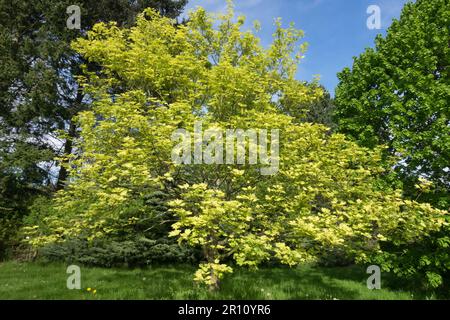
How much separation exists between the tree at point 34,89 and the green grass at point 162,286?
254 inches

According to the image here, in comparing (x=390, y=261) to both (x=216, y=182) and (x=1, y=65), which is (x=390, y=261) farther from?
(x=1, y=65)

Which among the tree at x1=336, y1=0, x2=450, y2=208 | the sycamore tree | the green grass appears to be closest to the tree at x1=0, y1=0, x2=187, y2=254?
the green grass

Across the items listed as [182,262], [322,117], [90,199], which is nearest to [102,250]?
[182,262]

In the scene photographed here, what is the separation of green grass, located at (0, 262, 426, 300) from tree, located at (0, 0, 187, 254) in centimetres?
644

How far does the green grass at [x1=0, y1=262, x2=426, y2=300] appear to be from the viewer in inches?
373

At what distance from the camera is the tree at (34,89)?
19.8 m

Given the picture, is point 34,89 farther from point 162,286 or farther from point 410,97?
point 410,97

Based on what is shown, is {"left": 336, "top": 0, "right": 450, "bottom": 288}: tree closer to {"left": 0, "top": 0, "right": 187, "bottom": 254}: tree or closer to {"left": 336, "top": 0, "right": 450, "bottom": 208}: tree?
{"left": 336, "top": 0, "right": 450, "bottom": 208}: tree

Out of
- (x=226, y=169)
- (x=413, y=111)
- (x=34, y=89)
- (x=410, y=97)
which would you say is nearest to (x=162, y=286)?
(x=226, y=169)

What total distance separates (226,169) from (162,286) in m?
4.51

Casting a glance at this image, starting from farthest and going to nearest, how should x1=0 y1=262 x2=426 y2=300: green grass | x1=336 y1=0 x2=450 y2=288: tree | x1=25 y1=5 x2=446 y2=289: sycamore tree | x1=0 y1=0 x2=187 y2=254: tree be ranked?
1. x1=0 y1=0 x2=187 y2=254: tree
2. x1=336 y1=0 x2=450 y2=288: tree
3. x1=0 y1=262 x2=426 y2=300: green grass
4. x1=25 y1=5 x2=446 y2=289: sycamore tree

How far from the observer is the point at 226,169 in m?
9.12

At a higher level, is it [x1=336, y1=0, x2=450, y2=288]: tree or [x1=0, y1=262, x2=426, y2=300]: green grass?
[x1=336, y1=0, x2=450, y2=288]: tree
